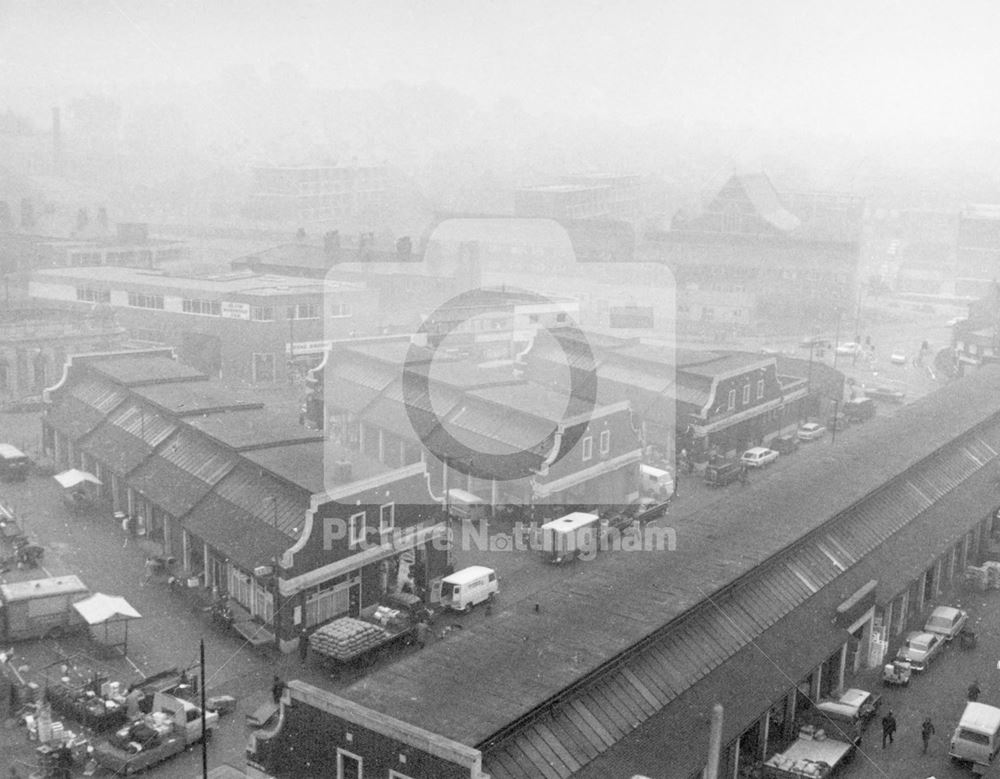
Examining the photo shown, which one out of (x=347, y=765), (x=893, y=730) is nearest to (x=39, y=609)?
(x=347, y=765)

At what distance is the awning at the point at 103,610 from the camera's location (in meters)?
22.0

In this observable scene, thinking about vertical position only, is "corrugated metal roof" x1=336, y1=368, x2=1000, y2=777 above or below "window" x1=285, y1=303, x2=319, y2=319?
below

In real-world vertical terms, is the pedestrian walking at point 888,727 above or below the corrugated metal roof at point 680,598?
below

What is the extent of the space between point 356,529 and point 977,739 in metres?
13.1

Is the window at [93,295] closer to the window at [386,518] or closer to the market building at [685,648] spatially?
the window at [386,518]

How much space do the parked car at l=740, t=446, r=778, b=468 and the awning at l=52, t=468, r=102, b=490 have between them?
21.3m

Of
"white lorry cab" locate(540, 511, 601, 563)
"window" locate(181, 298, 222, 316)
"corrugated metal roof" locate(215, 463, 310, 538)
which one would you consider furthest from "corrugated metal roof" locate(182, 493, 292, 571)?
"window" locate(181, 298, 222, 316)

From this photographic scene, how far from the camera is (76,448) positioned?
1313 inches

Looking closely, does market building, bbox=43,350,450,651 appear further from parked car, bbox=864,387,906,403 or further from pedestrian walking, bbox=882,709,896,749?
parked car, bbox=864,387,906,403

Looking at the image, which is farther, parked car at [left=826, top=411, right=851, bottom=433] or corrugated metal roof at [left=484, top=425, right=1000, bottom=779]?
parked car at [left=826, top=411, right=851, bottom=433]

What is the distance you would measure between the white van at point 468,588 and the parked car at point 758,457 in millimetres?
14596

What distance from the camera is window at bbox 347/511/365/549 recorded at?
77.3ft

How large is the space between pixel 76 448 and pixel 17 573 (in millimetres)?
9448

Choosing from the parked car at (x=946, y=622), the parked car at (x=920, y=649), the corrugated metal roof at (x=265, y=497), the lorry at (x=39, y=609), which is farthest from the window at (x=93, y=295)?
the parked car at (x=920, y=649)
